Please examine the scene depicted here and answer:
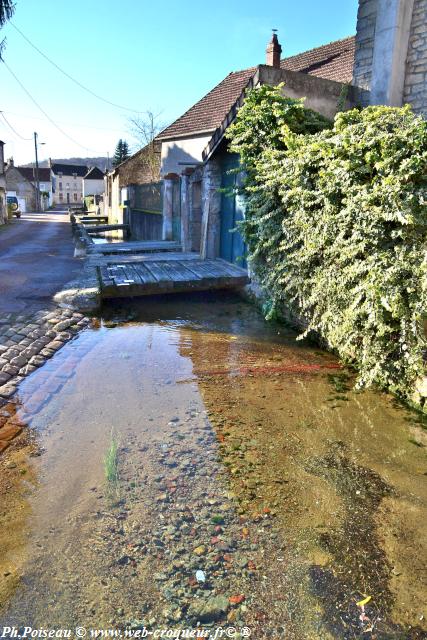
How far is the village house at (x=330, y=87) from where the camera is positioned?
26.4 feet

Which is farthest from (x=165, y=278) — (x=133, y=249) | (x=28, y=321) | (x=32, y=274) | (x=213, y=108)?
(x=213, y=108)

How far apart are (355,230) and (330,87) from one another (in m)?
5.62

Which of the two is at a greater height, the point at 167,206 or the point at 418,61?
the point at 418,61

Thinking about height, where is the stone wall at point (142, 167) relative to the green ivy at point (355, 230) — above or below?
above

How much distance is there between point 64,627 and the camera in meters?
2.18

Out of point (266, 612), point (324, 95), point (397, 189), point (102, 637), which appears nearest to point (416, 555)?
point (266, 612)

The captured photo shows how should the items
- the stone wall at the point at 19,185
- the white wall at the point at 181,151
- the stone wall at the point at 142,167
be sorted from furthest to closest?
the stone wall at the point at 19,185 < the stone wall at the point at 142,167 < the white wall at the point at 181,151

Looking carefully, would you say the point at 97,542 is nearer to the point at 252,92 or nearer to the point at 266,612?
the point at 266,612

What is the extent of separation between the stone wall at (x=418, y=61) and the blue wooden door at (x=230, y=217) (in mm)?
3615

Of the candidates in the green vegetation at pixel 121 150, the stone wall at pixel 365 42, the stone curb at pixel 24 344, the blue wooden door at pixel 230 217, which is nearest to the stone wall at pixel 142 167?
the blue wooden door at pixel 230 217

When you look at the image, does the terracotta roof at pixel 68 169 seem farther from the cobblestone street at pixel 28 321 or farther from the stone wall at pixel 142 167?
the cobblestone street at pixel 28 321

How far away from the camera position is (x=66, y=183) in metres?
89.0

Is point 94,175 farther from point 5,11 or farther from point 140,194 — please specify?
point 5,11

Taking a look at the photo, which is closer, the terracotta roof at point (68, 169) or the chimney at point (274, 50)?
the chimney at point (274, 50)
